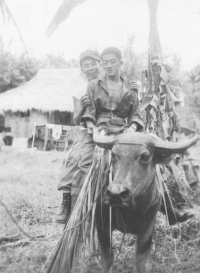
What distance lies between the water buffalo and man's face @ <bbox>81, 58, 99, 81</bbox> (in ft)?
2.17

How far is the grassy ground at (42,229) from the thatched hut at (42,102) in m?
0.44

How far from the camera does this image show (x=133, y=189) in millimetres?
1801

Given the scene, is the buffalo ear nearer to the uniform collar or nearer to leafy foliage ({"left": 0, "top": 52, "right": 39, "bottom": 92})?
the uniform collar

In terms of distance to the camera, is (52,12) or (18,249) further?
(52,12)

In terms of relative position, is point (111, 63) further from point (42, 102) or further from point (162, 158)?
point (42, 102)

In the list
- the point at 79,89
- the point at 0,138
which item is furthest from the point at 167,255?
the point at 79,89

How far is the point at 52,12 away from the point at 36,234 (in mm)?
2260

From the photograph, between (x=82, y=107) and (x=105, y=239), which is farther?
(x=82, y=107)

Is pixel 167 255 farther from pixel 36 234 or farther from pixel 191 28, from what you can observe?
pixel 191 28

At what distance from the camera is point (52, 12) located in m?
3.08

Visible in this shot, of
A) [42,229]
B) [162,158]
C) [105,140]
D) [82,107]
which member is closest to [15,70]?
[82,107]

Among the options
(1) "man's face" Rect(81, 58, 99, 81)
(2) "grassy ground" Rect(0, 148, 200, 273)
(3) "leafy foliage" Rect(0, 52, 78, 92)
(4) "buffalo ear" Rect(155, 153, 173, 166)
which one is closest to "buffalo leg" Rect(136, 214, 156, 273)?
(2) "grassy ground" Rect(0, 148, 200, 273)

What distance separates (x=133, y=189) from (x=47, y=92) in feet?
10.1

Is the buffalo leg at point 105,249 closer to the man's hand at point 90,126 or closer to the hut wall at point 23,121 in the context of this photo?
the man's hand at point 90,126
